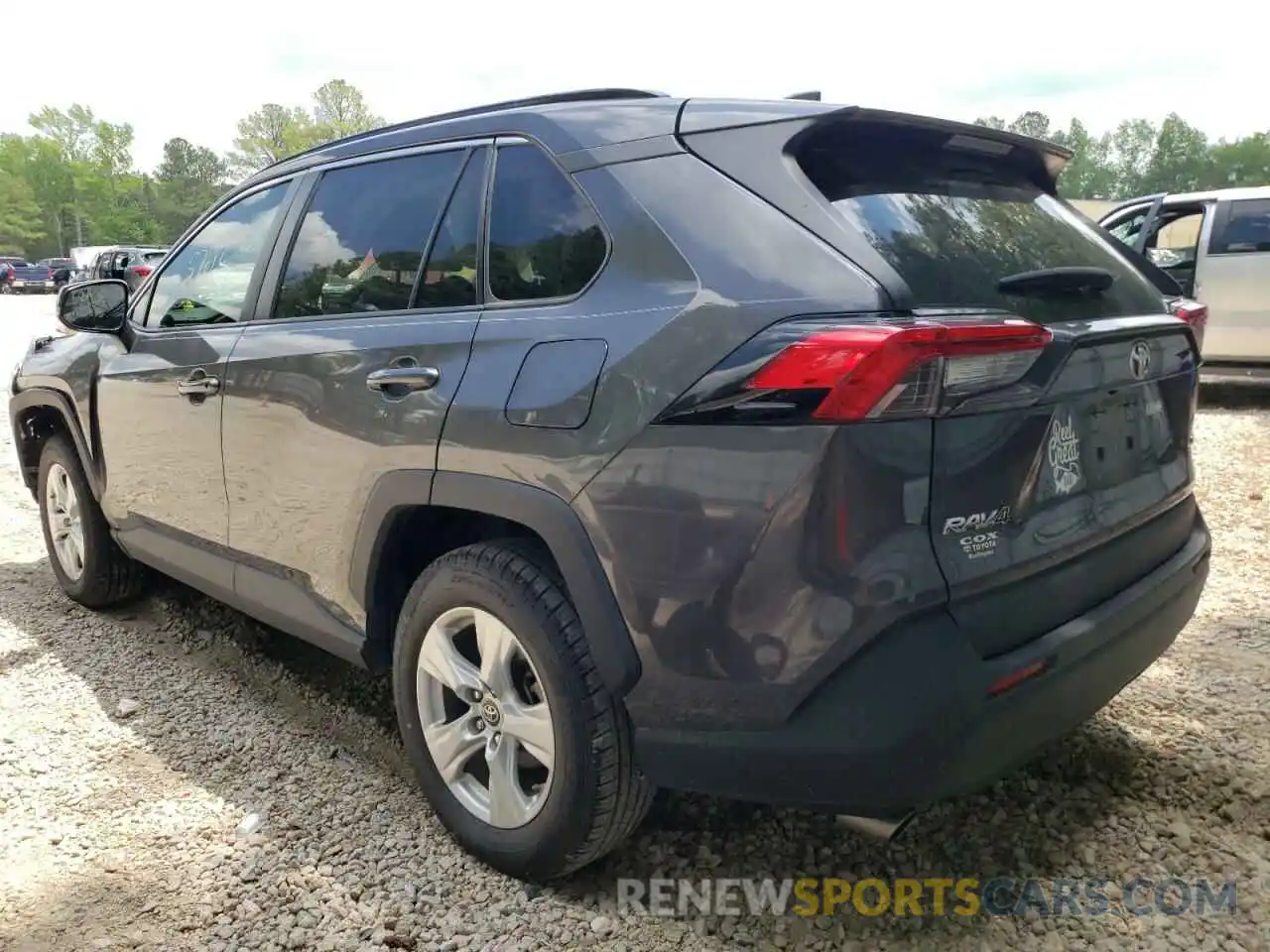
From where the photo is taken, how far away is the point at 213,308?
3.37 metres

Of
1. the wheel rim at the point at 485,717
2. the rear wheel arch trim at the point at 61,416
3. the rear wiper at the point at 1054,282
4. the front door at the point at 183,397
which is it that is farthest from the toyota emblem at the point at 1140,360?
the rear wheel arch trim at the point at 61,416

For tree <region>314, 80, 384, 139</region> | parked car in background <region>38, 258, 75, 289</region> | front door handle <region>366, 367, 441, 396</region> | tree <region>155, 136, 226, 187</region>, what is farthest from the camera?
tree <region>155, 136, 226, 187</region>

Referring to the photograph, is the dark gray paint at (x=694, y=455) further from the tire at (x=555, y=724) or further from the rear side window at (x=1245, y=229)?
the rear side window at (x=1245, y=229)

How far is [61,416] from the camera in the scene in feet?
14.2

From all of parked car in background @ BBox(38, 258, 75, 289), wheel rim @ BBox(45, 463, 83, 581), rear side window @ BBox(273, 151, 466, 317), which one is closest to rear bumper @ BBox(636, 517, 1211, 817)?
rear side window @ BBox(273, 151, 466, 317)

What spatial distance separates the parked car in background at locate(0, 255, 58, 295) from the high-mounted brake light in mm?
46899

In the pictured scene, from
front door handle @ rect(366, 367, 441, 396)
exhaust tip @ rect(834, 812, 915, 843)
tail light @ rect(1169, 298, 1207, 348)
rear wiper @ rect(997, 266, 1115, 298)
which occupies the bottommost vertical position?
exhaust tip @ rect(834, 812, 915, 843)

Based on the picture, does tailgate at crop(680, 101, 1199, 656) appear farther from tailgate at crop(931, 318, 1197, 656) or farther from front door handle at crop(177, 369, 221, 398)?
front door handle at crop(177, 369, 221, 398)

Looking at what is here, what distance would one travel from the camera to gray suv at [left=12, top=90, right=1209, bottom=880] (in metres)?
1.71

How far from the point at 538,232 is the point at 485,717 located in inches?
47.6

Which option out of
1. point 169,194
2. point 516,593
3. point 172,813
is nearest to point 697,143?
point 516,593

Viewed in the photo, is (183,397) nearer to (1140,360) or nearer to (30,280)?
(1140,360)

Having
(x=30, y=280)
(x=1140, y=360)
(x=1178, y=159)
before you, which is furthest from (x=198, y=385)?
(x=1178, y=159)

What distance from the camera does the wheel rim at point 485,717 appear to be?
7.23 feet
